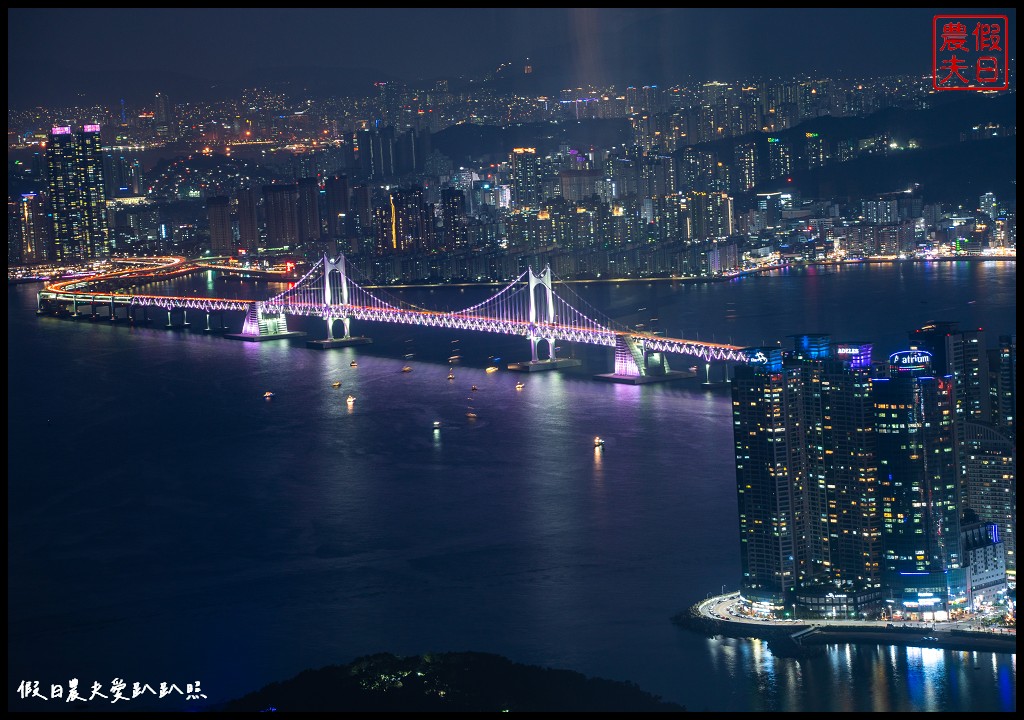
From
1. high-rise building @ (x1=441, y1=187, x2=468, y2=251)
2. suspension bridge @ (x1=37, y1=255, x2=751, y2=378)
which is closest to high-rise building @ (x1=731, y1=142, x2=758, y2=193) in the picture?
high-rise building @ (x1=441, y1=187, x2=468, y2=251)

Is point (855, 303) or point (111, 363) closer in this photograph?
point (111, 363)

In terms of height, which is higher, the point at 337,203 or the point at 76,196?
the point at 76,196

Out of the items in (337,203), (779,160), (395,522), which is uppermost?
(779,160)

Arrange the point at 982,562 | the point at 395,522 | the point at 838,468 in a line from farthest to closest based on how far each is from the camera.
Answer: the point at 395,522, the point at 838,468, the point at 982,562

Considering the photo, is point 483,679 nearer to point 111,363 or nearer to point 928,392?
point 928,392

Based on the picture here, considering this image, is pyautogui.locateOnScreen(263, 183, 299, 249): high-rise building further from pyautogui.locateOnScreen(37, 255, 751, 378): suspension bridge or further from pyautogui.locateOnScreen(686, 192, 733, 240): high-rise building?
pyautogui.locateOnScreen(686, 192, 733, 240): high-rise building

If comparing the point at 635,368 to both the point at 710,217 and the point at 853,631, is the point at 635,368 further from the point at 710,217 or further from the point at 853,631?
the point at 710,217

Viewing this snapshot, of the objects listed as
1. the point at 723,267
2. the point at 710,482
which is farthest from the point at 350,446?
the point at 723,267

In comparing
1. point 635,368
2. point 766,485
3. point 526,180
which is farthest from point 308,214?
point 766,485
